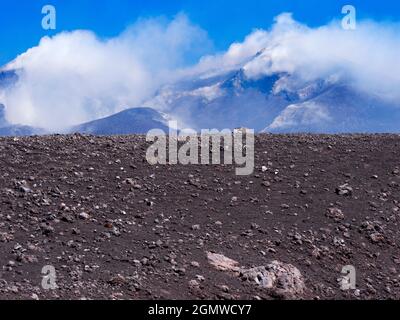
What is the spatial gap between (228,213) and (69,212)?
3.49 metres

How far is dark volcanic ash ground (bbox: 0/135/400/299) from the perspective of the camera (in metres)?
11.1

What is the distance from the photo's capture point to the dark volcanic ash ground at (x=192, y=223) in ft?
36.4

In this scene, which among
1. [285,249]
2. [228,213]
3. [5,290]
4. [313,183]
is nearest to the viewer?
[5,290]

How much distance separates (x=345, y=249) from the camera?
42.6 feet

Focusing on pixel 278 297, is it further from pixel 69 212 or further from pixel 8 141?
pixel 8 141

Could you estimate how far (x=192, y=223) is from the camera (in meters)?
13.1

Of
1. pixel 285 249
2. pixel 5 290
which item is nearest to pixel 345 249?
pixel 285 249

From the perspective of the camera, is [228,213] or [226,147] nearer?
[228,213]

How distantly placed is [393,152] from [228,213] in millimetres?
6427

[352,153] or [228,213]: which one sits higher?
[352,153]

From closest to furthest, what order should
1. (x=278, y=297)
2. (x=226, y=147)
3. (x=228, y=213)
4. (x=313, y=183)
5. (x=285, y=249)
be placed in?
(x=278, y=297) → (x=285, y=249) → (x=228, y=213) → (x=313, y=183) → (x=226, y=147)

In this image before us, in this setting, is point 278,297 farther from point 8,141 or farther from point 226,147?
point 8,141

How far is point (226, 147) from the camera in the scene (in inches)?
661
